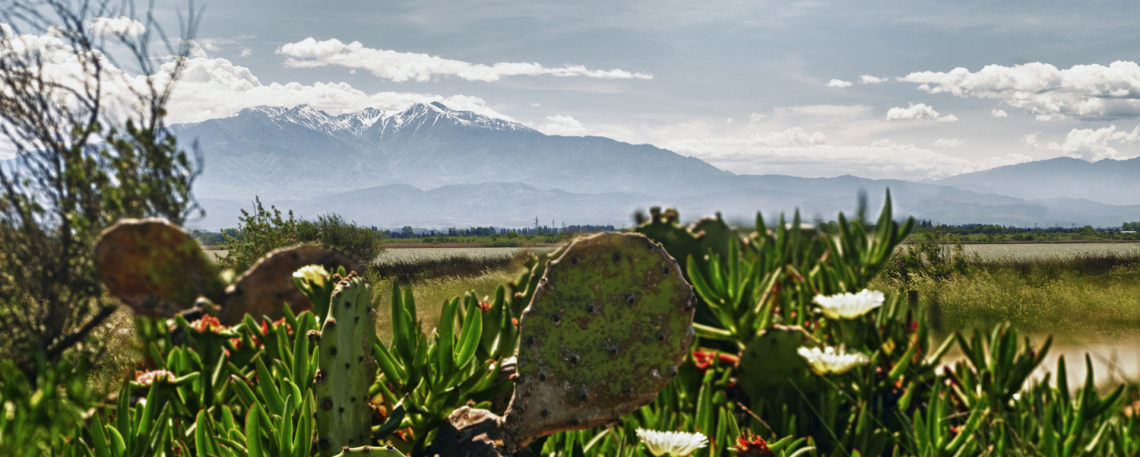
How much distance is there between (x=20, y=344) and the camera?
3254 millimetres

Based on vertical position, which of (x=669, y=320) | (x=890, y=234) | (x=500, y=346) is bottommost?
(x=500, y=346)

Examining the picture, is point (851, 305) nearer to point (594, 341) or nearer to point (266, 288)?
point (594, 341)

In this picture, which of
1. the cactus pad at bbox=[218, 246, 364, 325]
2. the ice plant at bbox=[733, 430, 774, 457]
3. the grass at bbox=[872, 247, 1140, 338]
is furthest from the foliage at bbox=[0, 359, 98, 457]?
the grass at bbox=[872, 247, 1140, 338]

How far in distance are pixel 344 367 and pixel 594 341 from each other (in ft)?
1.88

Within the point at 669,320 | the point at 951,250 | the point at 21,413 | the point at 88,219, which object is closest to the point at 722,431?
the point at 669,320

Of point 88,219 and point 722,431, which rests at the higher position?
point 88,219

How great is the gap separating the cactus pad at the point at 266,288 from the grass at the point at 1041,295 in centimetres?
629

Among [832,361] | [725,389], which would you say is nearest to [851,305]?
[832,361]

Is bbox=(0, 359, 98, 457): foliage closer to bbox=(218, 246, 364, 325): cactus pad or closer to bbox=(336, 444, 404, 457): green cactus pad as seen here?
bbox=(336, 444, 404, 457): green cactus pad

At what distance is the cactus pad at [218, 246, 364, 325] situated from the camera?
2729mm

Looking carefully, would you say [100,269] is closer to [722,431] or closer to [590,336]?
[590,336]

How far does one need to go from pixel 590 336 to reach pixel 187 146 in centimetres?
409

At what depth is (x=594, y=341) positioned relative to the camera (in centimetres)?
153

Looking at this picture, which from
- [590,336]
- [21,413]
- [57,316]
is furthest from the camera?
[57,316]
